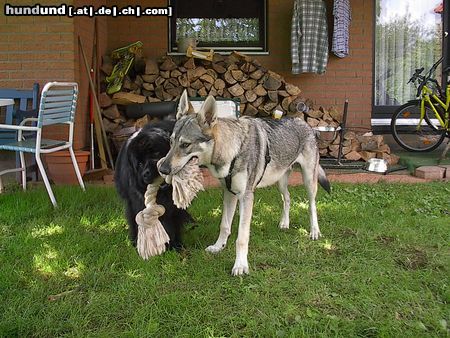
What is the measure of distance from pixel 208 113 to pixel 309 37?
468 cm

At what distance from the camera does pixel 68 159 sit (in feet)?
16.9

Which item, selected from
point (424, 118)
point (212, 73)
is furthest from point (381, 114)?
point (212, 73)

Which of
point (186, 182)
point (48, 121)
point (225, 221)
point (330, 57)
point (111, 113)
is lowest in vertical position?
point (225, 221)

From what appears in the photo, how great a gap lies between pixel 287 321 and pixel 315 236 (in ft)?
4.46

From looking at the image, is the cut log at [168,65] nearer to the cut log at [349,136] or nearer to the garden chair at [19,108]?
the garden chair at [19,108]

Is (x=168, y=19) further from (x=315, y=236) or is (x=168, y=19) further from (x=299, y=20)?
(x=315, y=236)

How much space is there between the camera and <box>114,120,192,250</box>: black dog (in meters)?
2.95

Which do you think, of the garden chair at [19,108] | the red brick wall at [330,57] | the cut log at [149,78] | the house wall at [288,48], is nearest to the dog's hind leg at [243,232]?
the garden chair at [19,108]

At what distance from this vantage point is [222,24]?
763 cm

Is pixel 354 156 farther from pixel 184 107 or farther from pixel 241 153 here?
pixel 184 107

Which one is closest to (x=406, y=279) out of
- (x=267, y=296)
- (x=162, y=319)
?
(x=267, y=296)

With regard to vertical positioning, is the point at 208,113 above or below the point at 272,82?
below

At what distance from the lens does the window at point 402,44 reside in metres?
8.16

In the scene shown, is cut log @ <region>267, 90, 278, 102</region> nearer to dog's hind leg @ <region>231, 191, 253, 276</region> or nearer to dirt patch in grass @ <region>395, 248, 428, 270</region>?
dirt patch in grass @ <region>395, 248, 428, 270</region>
